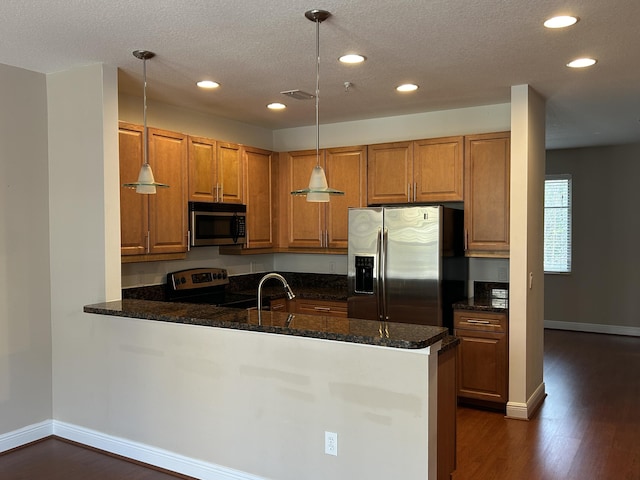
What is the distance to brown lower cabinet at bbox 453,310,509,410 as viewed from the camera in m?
4.44

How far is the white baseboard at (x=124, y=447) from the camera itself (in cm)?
320

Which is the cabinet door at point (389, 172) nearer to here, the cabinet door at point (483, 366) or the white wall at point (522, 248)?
the white wall at point (522, 248)

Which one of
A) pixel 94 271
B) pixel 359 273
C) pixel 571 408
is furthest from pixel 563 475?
pixel 94 271

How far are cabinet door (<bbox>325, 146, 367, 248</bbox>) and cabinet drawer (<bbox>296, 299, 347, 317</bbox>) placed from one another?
58cm

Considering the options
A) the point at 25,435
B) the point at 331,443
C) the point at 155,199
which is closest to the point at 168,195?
the point at 155,199

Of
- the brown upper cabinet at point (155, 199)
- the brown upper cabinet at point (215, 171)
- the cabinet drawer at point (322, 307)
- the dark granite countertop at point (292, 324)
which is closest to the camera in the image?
the dark granite countertop at point (292, 324)

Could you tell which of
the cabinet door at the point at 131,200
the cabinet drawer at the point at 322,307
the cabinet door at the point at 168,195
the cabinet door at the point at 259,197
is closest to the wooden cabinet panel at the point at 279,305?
the cabinet drawer at the point at 322,307

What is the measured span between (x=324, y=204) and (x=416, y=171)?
0.99 m

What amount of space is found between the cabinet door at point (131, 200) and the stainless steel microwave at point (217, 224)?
1.57 feet

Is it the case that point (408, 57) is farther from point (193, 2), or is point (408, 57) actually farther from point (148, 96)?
point (148, 96)

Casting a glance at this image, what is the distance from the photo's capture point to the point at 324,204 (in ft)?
18.1

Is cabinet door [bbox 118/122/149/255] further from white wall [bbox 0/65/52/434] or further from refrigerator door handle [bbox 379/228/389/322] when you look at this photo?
refrigerator door handle [bbox 379/228/389/322]

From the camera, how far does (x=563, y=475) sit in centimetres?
338

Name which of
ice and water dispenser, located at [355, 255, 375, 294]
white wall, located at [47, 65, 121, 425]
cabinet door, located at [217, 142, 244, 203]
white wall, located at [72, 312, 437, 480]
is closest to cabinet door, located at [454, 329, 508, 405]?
ice and water dispenser, located at [355, 255, 375, 294]
